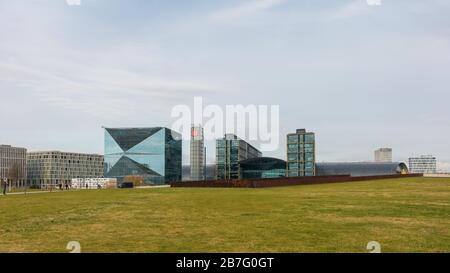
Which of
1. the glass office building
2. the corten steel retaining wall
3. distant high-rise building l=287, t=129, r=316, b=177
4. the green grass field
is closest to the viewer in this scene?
the green grass field

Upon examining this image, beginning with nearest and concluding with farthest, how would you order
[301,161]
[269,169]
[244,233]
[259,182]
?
[244,233], [259,182], [301,161], [269,169]

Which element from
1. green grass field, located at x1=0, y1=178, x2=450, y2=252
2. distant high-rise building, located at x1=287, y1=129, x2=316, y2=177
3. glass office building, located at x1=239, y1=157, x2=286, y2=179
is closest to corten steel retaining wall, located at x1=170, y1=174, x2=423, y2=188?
green grass field, located at x1=0, y1=178, x2=450, y2=252

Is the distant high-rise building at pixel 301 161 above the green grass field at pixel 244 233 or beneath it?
above

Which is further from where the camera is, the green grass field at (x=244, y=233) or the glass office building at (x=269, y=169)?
the glass office building at (x=269, y=169)

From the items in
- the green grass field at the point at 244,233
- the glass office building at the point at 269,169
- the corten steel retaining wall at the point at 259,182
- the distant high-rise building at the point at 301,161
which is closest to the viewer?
the green grass field at the point at 244,233

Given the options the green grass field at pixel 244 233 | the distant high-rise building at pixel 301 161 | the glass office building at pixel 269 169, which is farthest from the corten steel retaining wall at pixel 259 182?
the glass office building at pixel 269 169

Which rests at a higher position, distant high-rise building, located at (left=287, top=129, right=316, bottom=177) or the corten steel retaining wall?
distant high-rise building, located at (left=287, top=129, right=316, bottom=177)

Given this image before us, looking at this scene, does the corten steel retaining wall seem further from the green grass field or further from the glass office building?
the glass office building

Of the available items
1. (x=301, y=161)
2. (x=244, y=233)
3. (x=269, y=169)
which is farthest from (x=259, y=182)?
(x=269, y=169)

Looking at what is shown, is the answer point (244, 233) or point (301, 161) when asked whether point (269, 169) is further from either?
point (244, 233)

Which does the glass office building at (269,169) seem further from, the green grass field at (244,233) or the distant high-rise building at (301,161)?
the green grass field at (244,233)

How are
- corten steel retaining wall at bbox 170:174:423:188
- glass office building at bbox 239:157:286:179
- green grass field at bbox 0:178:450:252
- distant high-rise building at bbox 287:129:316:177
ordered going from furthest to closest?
1. glass office building at bbox 239:157:286:179
2. distant high-rise building at bbox 287:129:316:177
3. corten steel retaining wall at bbox 170:174:423:188
4. green grass field at bbox 0:178:450:252
